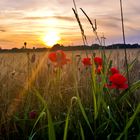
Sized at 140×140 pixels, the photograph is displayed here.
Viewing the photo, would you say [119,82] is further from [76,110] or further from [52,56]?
[52,56]

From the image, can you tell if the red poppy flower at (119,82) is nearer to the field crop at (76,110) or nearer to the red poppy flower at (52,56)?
the field crop at (76,110)

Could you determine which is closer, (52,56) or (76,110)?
(76,110)

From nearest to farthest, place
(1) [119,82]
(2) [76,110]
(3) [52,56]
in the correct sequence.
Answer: (1) [119,82] → (2) [76,110] → (3) [52,56]

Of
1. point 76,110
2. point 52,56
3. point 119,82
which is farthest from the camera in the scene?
point 52,56

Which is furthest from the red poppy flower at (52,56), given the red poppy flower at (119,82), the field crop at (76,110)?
the red poppy flower at (119,82)

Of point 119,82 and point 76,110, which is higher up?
point 119,82

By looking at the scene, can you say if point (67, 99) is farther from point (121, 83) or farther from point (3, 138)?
point (121, 83)

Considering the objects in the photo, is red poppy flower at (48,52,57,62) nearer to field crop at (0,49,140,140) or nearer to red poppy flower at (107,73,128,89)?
field crop at (0,49,140,140)

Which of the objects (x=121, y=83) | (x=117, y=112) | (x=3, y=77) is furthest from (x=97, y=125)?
(x=3, y=77)

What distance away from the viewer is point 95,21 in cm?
157

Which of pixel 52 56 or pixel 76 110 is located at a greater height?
pixel 52 56

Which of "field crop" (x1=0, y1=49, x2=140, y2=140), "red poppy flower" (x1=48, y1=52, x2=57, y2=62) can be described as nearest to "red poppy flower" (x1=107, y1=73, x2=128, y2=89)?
"field crop" (x1=0, y1=49, x2=140, y2=140)

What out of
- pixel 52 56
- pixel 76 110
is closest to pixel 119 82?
pixel 76 110

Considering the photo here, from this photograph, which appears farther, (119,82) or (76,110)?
(76,110)
